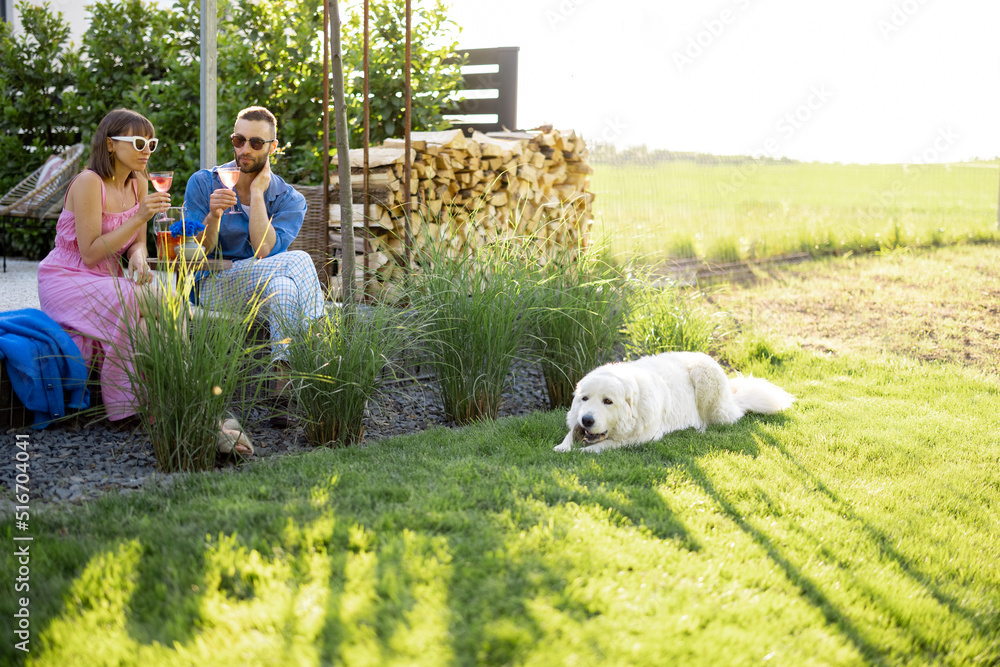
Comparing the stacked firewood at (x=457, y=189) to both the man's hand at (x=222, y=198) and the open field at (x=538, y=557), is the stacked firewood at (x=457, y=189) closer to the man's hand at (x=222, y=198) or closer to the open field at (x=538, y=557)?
the man's hand at (x=222, y=198)

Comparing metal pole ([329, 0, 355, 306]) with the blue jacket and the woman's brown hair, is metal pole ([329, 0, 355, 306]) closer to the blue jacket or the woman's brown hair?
the woman's brown hair

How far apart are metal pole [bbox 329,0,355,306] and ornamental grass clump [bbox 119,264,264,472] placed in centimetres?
100

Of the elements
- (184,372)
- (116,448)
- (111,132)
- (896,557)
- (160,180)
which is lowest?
(896,557)

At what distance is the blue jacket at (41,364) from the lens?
3.31 metres

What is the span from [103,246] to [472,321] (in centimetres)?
183

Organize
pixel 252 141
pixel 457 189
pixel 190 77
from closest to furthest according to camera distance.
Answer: pixel 252 141
pixel 457 189
pixel 190 77

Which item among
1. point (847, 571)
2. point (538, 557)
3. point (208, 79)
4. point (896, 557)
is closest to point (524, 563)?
point (538, 557)

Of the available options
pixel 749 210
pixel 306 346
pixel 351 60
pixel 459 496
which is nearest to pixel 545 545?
pixel 459 496

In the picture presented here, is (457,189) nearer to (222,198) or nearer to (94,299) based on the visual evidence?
(222,198)

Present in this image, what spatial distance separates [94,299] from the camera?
349 cm

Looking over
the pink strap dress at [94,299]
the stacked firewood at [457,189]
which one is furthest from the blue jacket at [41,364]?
the stacked firewood at [457,189]

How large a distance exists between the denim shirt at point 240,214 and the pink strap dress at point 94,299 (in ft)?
1.37

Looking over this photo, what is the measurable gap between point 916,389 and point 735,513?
3.06m

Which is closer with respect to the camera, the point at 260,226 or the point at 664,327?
the point at 260,226
